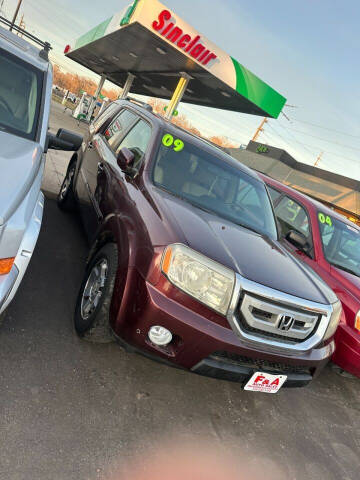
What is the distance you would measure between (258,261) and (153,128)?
69.5 inches

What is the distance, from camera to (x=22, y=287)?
316 cm

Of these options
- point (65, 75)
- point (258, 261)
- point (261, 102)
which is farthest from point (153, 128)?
point (65, 75)

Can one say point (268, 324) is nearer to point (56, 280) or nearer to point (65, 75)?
point (56, 280)

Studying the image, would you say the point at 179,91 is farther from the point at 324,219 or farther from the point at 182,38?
the point at 324,219

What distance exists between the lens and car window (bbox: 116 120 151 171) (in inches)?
130

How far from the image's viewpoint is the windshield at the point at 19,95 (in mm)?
2768

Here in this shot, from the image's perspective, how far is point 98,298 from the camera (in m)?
2.74

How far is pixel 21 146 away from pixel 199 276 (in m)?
1.57

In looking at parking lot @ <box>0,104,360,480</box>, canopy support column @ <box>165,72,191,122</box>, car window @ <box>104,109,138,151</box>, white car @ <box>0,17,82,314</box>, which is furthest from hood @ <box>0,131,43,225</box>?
canopy support column @ <box>165,72,191,122</box>

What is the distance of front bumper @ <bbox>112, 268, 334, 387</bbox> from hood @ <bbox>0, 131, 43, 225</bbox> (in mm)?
881

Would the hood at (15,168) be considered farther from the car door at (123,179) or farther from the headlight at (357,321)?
the headlight at (357,321)

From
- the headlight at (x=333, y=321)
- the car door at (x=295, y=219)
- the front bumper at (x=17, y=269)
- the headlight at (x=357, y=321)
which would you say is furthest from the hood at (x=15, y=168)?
the headlight at (x=357, y=321)

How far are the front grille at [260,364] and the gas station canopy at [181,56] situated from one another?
1488cm

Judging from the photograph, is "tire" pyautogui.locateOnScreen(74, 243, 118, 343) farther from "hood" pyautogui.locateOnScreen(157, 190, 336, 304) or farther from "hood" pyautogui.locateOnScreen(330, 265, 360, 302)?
"hood" pyautogui.locateOnScreen(330, 265, 360, 302)
